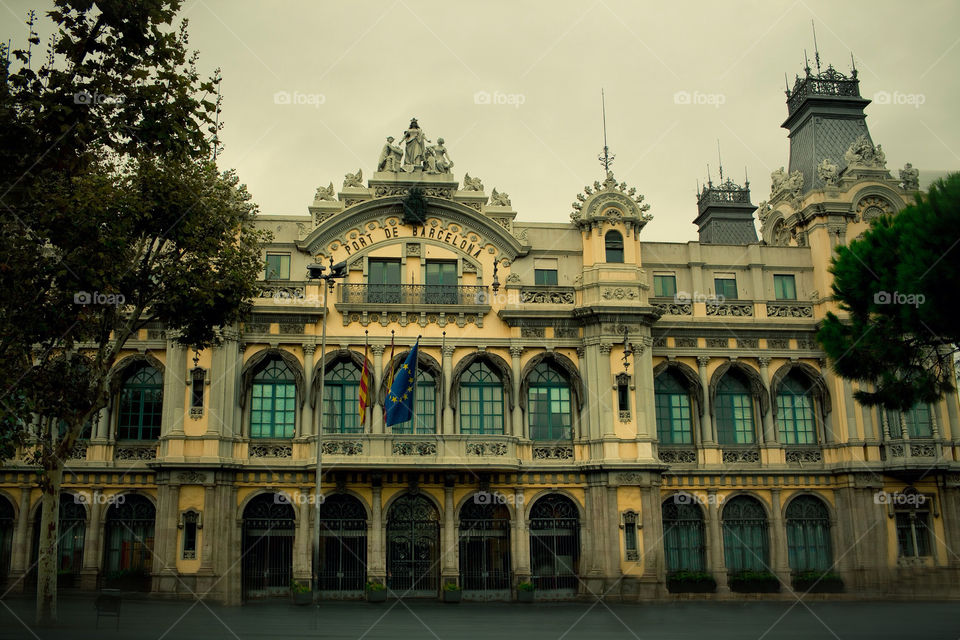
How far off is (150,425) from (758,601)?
79.8ft

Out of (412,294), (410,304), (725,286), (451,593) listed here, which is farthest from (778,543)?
(412,294)

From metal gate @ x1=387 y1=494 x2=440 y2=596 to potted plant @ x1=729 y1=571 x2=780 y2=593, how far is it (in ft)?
38.7

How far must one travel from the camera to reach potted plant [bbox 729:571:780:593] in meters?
35.2

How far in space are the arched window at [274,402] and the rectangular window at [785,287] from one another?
2096 centimetres

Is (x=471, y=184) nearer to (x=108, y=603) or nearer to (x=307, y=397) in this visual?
(x=307, y=397)

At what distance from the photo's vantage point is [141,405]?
3491 cm

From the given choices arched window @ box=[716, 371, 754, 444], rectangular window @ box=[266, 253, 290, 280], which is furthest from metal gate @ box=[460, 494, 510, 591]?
rectangular window @ box=[266, 253, 290, 280]

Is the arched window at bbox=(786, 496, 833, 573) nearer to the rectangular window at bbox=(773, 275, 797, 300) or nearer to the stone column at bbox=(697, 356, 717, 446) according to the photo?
the stone column at bbox=(697, 356, 717, 446)

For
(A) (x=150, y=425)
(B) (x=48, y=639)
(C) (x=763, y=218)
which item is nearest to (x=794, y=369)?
(C) (x=763, y=218)

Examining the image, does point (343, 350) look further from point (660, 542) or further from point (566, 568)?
point (660, 542)

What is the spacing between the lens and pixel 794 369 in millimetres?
38125

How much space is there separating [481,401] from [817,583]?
591 inches

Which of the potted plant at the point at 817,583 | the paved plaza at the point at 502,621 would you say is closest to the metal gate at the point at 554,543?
the paved plaza at the point at 502,621

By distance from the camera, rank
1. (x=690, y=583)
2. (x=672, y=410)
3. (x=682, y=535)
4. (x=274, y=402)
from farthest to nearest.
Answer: (x=672, y=410) → (x=682, y=535) → (x=274, y=402) → (x=690, y=583)
